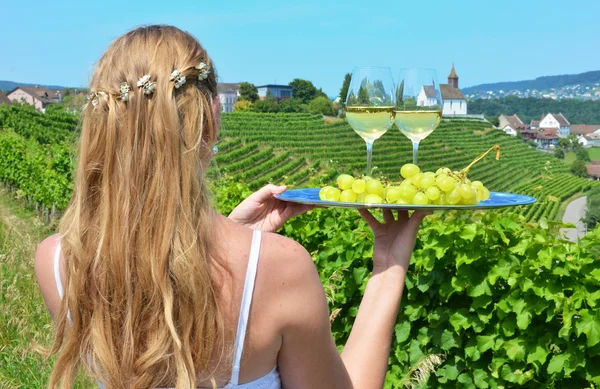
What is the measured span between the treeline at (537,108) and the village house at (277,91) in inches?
1057

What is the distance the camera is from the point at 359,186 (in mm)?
1553

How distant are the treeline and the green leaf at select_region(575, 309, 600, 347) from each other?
88988 mm

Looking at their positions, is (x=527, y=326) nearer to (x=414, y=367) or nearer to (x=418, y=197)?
(x=414, y=367)

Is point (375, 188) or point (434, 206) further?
point (375, 188)

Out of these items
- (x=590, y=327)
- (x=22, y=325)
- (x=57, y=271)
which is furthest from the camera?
(x=22, y=325)

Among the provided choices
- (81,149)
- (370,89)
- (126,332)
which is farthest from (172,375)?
(370,89)

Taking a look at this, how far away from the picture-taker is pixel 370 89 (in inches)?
69.7

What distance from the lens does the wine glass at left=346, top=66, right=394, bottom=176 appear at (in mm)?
1751

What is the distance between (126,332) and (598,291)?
1989mm

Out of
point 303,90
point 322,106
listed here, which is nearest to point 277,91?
point 303,90

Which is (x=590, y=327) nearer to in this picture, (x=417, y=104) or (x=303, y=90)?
(x=417, y=104)

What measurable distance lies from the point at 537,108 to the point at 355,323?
4263 inches

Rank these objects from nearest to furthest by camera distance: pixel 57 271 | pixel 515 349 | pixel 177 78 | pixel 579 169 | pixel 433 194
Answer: pixel 177 78, pixel 57 271, pixel 433 194, pixel 515 349, pixel 579 169

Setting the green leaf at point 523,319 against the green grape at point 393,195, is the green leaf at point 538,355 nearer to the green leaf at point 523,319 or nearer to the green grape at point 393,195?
the green leaf at point 523,319
